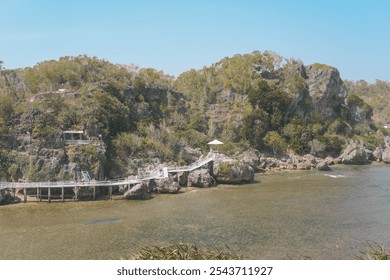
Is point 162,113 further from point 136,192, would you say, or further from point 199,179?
point 136,192

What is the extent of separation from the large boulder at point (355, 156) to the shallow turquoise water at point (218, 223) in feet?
72.7

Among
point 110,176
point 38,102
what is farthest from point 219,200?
point 38,102

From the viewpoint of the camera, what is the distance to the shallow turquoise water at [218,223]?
77.9ft

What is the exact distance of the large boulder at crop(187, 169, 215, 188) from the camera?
4406 centimetres

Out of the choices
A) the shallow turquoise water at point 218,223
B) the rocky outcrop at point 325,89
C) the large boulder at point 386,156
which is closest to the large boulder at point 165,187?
the shallow turquoise water at point 218,223

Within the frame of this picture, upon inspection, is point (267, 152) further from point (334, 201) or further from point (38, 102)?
point (38, 102)

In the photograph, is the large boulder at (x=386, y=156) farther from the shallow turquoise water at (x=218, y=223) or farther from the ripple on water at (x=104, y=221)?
the ripple on water at (x=104, y=221)

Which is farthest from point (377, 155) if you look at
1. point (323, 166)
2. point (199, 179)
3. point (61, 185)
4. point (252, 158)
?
point (61, 185)

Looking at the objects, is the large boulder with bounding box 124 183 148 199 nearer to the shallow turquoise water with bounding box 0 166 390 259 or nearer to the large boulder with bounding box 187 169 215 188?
the shallow turquoise water with bounding box 0 166 390 259

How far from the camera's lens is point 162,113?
6644cm

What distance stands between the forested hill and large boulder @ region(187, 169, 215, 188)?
6.78 m

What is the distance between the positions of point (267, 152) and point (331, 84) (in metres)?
24.2

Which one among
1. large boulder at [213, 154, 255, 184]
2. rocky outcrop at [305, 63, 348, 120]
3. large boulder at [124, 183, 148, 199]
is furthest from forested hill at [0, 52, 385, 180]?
large boulder at [213, 154, 255, 184]

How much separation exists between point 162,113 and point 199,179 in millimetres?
24528
